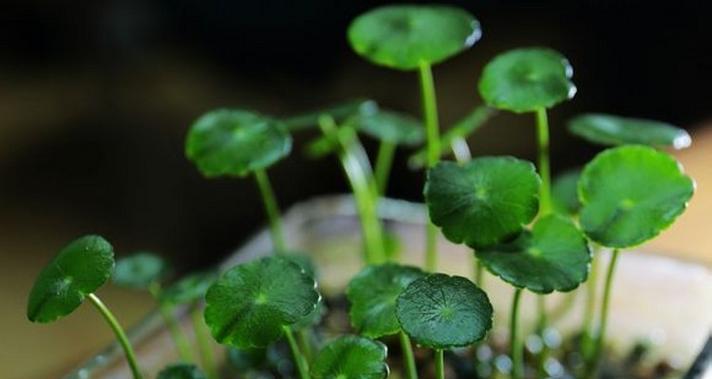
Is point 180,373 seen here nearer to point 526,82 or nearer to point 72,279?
point 72,279

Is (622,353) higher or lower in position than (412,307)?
lower

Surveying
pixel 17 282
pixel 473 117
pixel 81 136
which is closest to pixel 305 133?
pixel 81 136

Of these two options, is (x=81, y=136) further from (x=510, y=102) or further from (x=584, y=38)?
(x=510, y=102)

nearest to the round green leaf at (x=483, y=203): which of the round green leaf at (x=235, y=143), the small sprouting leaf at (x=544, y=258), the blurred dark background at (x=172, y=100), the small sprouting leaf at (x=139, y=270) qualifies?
the small sprouting leaf at (x=544, y=258)

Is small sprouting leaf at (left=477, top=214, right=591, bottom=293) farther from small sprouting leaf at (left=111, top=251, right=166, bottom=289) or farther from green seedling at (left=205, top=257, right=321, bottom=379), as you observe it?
small sprouting leaf at (left=111, top=251, right=166, bottom=289)

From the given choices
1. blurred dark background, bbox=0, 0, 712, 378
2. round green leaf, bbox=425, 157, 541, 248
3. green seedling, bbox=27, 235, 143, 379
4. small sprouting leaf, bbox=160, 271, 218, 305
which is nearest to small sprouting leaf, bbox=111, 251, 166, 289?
small sprouting leaf, bbox=160, 271, 218, 305

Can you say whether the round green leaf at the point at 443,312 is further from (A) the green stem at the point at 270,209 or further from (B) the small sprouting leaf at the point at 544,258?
(A) the green stem at the point at 270,209

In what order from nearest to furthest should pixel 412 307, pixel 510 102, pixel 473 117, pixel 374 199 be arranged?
pixel 412 307, pixel 510 102, pixel 473 117, pixel 374 199
